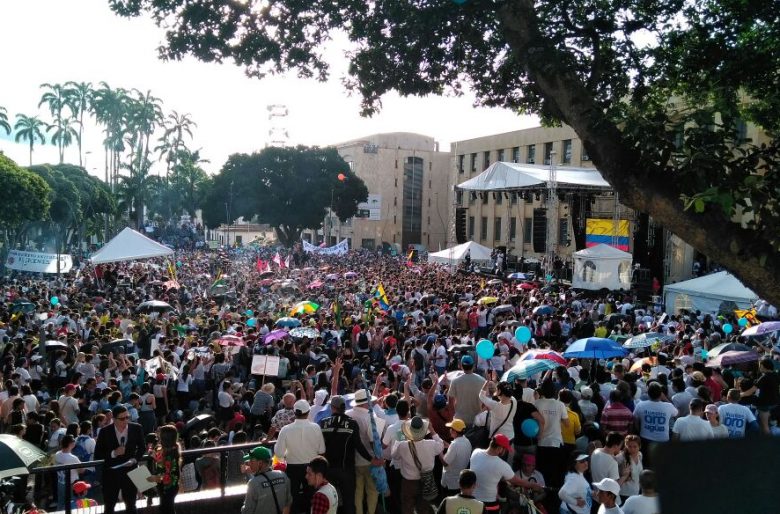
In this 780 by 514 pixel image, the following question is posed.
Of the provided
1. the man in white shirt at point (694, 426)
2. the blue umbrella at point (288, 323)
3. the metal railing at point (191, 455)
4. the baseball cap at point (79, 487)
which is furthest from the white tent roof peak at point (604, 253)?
the baseball cap at point (79, 487)

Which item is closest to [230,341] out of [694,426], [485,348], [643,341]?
[485,348]

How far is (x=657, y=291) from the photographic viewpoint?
1093 inches

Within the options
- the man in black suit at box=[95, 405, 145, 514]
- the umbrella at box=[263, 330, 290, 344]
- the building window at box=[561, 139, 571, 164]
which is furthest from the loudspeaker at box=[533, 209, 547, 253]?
the man in black suit at box=[95, 405, 145, 514]

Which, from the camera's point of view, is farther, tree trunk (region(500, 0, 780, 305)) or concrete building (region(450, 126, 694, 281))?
concrete building (region(450, 126, 694, 281))

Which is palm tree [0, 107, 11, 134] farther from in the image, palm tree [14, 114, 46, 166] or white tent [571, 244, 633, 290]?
white tent [571, 244, 633, 290]

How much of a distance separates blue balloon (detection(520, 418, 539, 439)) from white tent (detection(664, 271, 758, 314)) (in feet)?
41.9

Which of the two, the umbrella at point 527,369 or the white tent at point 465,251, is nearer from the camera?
the umbrella at point 527,369

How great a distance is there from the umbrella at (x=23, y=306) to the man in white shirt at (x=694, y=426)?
15.8 m

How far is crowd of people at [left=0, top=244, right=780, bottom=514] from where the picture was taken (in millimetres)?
6719

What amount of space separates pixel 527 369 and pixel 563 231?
1365 inches

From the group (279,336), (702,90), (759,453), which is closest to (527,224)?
(279,336)

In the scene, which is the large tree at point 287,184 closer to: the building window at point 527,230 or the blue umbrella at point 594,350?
the building window at point 527,230

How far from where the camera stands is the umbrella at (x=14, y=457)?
6070 millimetres

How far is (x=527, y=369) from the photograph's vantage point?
9242 millimetres
